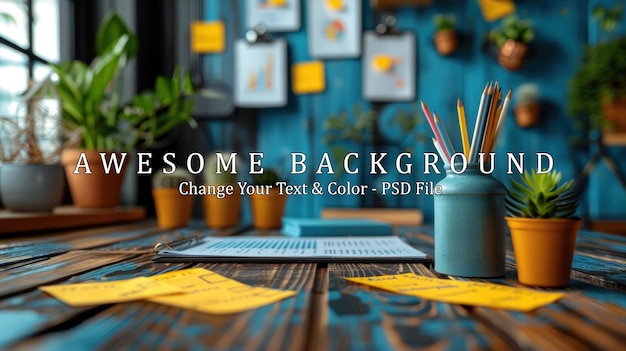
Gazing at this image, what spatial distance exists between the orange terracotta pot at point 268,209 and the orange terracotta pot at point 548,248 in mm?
787

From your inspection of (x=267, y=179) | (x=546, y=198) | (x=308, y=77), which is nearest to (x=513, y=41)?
(x=308, y=77)

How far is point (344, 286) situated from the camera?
475 mm

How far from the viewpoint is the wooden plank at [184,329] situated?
1.01 ft

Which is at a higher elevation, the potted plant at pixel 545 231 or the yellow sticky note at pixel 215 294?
the potted plant at pixel 545 231

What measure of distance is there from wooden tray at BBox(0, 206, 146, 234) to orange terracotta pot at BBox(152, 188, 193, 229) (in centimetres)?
16

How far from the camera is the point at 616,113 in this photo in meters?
1.57

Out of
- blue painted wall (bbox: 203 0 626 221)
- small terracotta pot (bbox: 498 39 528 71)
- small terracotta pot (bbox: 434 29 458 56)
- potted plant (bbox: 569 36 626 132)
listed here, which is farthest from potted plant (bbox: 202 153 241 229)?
potted plant (bbox: 569 36 626 132)

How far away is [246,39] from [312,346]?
1624 mm

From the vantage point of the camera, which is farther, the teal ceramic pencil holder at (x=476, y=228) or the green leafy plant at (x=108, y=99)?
the green leafy plant at (x=108, y=99)

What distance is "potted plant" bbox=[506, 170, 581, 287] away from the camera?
0.47 m

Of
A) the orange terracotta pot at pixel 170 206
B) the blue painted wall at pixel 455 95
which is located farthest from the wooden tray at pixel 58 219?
the blue painted wall at pixel 455 95

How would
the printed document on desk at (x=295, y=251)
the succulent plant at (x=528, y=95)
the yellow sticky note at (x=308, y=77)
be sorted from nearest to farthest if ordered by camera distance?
the printed document on desk at (x=295, y=251) → the succulent plant at (x=528, y=95) → the yellow sticky note at (x=308, y=77)

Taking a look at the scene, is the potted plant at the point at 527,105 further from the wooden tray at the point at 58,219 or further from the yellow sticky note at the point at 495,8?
the wooden tray at the point at 58,219

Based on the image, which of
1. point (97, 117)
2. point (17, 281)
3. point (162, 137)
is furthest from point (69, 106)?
point (17, 281)
